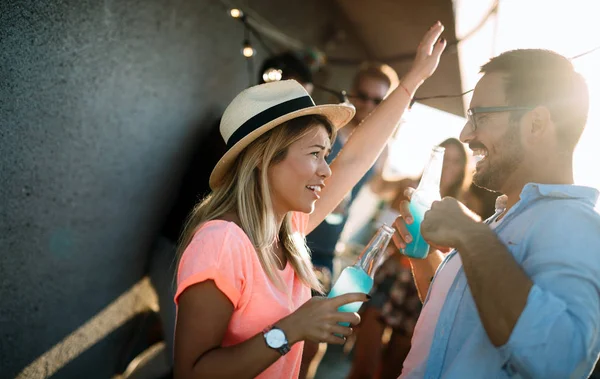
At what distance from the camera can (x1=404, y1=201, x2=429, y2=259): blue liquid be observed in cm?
222

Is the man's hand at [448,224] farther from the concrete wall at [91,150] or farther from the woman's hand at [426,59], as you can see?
the concrete wall at [91,150]

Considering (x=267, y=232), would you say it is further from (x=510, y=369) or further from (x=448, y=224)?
(x=510, y=369)

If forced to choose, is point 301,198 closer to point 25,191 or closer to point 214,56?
point 25,191

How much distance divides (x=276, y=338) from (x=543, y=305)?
2.51 feet

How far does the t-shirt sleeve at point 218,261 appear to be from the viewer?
1.70 meters

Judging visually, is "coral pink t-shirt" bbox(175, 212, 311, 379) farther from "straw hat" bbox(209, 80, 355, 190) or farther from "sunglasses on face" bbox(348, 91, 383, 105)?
"sunglasses on face" bbox(348, 91, 383, 105)

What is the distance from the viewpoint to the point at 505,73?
6.47 feet

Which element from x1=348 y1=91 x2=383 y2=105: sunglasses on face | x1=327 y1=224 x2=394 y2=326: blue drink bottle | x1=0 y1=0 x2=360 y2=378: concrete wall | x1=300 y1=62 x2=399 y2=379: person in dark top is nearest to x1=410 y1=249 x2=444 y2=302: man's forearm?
x1=327 y1=224 x2=394 y2=326: blue drink bottle

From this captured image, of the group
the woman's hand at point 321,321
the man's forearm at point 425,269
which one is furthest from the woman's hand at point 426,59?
the woman's hand at point 321,321

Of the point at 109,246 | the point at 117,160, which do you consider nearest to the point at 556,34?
the point at 117,160

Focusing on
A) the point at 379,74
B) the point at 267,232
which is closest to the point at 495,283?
the point at 267,232

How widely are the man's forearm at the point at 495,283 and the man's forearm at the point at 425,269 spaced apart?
0.84m

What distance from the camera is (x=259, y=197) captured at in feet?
6.89

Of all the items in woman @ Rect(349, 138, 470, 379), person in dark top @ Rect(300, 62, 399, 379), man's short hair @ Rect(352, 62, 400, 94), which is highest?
man's short hair @ Rect(352, 62, 400, 94)
